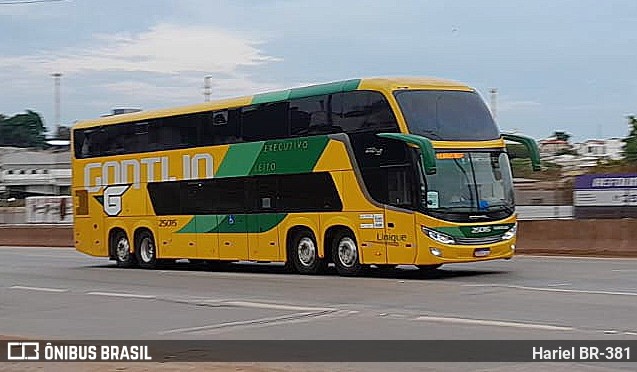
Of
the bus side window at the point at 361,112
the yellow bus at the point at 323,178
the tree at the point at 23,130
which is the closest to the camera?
the yellow bus at the point at 323,178

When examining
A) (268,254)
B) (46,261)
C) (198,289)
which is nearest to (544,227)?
(268,254)


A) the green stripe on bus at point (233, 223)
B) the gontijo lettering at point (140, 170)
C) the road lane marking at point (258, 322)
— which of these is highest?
the gontijo lettering at point (140, 170)

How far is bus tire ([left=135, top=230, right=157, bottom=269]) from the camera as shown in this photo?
2806 cm

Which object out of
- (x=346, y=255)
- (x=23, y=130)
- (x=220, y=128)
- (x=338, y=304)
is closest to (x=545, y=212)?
(x=220, y=128)

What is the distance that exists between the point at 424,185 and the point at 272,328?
690cm

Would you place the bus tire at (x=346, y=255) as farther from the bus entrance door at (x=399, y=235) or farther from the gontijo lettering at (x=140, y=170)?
the gontijo lettering at (x=140, y=170)

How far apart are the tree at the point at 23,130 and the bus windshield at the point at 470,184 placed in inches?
4508

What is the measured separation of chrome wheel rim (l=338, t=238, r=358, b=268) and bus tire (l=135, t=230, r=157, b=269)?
704cm

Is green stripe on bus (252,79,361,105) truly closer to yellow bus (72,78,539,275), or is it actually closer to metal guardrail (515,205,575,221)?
yellow bus (72,78,539,275)

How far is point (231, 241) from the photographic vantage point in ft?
82.6

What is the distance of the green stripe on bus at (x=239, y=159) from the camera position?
24.1 meters

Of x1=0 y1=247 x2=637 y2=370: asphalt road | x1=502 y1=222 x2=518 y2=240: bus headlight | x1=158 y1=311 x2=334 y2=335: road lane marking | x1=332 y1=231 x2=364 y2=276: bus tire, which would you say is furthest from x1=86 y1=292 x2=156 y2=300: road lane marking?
x1=502 y1=222 x2=518 y2=240: bus headlight

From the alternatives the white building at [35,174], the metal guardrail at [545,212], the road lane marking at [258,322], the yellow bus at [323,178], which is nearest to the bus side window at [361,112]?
the yellow bus at [323,178]

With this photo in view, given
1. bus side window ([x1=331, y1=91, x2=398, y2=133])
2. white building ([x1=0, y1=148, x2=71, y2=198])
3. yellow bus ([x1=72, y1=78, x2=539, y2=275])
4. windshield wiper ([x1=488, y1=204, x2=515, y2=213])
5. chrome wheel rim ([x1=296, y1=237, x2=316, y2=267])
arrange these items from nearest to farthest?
Answer: yellow bus ([x1=72, y1=78, x2=539, y2=275]), bus side window ([x1=331, y1=91, x2=398, y2=133]), windshield wiper ([x1=488, y1=204, x2=515, y2=213]), chrome wheel rim ([x1=296, y1=237, x2=316, y2=267]), white building ([x1=0, y1=148, x2=71, y2=198])
